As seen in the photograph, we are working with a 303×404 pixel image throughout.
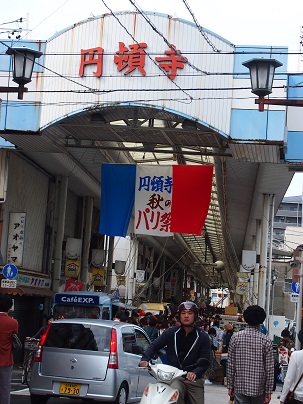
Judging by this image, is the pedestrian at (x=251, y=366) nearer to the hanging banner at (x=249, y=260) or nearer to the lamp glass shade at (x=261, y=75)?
the lamp glass shade at (x=261, y=75)

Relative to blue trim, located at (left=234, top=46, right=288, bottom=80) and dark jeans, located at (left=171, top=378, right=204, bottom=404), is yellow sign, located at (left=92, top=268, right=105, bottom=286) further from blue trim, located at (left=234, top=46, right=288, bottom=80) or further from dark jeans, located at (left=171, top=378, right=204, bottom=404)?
dark jeans, located at (left=171, top=378, right=204, bottom=404)

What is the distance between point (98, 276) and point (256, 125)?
17355mm

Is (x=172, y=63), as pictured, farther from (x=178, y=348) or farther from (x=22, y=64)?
(x=178, y=348)

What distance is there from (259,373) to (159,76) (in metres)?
11.3

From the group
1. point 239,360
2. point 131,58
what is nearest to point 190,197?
point 131,58

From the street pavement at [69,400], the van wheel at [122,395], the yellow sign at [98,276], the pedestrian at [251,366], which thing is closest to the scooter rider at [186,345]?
the pedestrian at [251,366]

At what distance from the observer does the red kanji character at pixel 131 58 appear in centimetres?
1797

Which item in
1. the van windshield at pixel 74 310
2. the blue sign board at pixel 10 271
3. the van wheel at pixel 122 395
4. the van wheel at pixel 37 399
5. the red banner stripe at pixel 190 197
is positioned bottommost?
the van wheel at pixel 37 399

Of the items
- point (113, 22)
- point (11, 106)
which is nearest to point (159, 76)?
point (113, 22)

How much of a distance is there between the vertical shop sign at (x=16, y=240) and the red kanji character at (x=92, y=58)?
6.30 metres

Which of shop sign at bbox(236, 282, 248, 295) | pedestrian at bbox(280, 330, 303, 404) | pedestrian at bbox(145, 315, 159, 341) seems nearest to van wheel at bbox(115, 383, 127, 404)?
pedestrian at bbox(280, 330, 303, 404)

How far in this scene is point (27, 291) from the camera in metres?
23.6

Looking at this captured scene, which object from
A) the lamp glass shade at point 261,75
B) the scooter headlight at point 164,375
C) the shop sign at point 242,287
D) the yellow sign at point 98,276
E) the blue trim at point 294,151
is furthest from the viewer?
the yellow sign at point 98,276

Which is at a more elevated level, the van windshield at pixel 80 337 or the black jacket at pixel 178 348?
the black jacket at pixel 178 348
